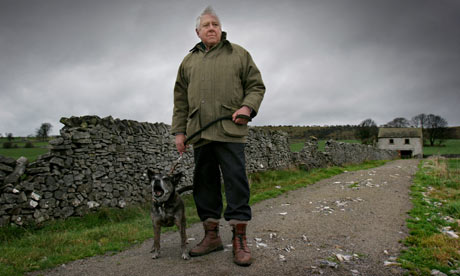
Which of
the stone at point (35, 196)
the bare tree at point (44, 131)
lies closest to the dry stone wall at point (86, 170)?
the stone at point (35, 196)

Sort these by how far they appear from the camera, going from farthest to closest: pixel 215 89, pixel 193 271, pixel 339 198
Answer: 1. pixel 339 198
2. pixel 215 89
3. pixel 193 271

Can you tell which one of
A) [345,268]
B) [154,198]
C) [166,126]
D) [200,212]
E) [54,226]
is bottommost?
[54,226]

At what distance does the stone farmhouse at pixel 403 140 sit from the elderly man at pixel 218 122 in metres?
61.8

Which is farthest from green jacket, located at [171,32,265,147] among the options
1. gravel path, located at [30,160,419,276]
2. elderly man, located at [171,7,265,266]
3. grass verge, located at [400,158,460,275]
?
grass verge, located at [400,158,460,275]

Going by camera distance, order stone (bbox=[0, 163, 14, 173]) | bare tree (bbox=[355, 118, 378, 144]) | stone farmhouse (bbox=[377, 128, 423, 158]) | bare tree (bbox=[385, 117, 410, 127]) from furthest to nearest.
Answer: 1. bare tree (bbox=[385, 117, 410, 127])
2. bare tree (bbox=[355, 118, 378, 144])
3. stone farmhouse (bbox=[377, 128, 423, 158])
4. stone (bbox=[0, 163, 14, 173])

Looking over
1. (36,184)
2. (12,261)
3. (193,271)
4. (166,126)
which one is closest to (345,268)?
(193,271)

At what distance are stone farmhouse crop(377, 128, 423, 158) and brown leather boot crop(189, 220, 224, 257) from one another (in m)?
61.9

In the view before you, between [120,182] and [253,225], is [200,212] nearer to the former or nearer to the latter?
[253,225]

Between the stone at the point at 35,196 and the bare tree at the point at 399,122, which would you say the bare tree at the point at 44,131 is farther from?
the bare tree at the point at 399,122

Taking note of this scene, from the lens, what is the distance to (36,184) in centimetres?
582

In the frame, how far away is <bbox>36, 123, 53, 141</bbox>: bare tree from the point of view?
87.8 ft

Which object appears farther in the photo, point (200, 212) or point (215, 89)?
point (200, 212)

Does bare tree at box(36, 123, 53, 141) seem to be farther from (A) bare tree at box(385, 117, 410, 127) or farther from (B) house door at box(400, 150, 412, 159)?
(A) bare tree at box(385, 117, 410, 127)

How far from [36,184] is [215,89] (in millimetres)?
4805
